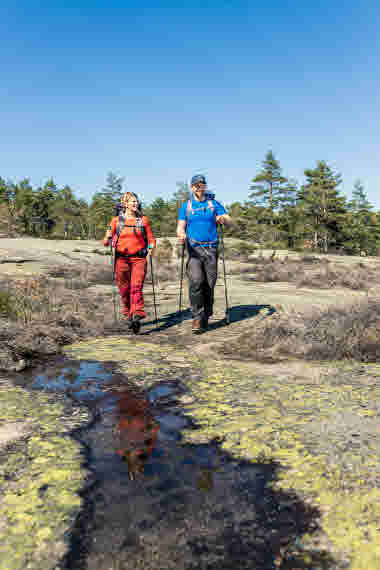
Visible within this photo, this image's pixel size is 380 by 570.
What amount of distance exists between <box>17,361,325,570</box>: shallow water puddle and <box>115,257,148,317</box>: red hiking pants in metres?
4.05

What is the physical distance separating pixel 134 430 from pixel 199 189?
4540 millimetres

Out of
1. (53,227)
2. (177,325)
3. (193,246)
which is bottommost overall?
(177,325)

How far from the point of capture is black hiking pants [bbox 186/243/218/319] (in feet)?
20.9

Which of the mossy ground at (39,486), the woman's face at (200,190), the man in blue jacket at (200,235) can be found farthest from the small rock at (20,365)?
the woman's face at (200,190)

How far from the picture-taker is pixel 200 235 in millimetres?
6480

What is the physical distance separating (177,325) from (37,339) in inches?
104

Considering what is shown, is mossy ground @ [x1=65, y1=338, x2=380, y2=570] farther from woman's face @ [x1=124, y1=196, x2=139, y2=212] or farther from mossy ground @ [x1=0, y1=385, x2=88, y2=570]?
woman's face @ [x1=124, y1=196, x2=139, y2=212]

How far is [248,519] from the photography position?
1.62 metres

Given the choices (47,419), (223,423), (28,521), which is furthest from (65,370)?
(28,521)

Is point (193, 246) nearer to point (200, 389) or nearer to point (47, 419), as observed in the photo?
→ point (200, 389)

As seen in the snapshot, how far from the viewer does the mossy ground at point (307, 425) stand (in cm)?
157

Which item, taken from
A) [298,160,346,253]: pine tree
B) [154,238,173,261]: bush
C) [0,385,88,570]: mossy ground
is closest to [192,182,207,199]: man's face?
[0,385,88,570]: mossy ground

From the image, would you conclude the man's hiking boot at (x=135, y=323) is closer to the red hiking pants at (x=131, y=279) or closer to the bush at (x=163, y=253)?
the red hiking pants at (x=131, y=279)

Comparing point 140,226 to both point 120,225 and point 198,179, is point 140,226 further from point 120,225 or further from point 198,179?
point 198,179
